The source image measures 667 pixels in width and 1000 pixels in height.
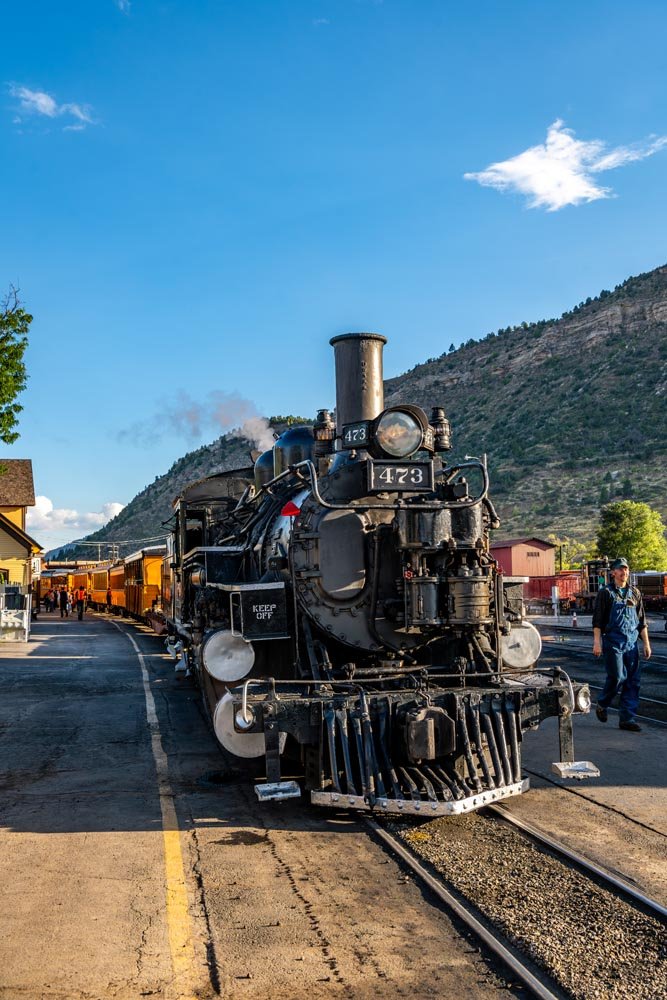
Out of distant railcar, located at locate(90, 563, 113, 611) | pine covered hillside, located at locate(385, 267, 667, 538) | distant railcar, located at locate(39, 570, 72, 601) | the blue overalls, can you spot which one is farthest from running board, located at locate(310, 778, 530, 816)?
pine covered hillside, located at locate(385, 267, 667, 538)

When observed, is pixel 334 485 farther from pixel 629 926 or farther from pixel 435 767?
pixel 629 926

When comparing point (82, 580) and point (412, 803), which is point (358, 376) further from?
point (82, 580)

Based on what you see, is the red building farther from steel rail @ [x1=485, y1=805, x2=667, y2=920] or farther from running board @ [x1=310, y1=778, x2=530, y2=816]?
running board @ [x1=310, y1=778, x2=530, y2=816]

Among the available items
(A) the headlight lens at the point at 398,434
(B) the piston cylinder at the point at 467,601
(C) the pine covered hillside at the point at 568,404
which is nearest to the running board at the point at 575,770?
(B) the piston cylinder at the point at 467,601

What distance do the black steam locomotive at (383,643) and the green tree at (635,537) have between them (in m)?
38.4

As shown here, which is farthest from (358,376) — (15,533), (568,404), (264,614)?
(568,404)

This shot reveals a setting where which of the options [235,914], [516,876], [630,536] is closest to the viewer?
[235,914]

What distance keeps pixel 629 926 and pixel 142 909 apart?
8.34ft

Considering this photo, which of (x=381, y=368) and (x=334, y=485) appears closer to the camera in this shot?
(x=334, y=485)

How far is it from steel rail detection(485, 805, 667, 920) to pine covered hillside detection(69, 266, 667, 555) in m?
43.8

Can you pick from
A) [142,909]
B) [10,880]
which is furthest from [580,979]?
[10,880]

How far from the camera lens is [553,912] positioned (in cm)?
441

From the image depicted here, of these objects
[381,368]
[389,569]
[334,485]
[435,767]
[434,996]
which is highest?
[381,368]

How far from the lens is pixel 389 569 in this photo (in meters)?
7.05
